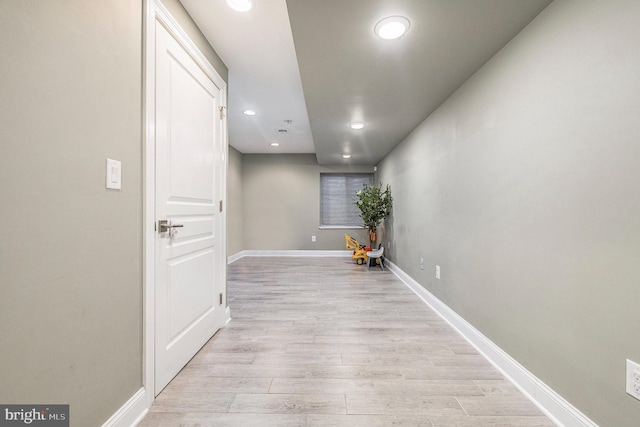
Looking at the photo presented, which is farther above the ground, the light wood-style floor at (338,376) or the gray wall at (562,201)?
the gray wall at (562,201)

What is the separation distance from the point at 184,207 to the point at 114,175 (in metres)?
0.56

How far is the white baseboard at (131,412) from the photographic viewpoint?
1146 mm

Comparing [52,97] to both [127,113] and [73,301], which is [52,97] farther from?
[73,301]

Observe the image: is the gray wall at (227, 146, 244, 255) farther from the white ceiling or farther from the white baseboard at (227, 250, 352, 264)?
the white ceiling

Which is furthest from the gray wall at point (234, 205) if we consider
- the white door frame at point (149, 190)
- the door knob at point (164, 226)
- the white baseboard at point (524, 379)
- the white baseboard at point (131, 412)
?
the white baseboard at point (524, 379)

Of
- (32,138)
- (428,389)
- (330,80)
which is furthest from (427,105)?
(32,138)

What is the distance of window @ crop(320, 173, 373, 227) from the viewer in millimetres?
6285

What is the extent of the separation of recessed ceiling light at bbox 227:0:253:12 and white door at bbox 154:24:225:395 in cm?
42

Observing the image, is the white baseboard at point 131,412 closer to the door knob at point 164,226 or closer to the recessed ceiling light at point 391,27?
the door knob at point 164,226

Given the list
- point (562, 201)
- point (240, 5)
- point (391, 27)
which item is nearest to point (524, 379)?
point (562, 201)

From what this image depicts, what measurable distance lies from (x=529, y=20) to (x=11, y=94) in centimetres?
229
